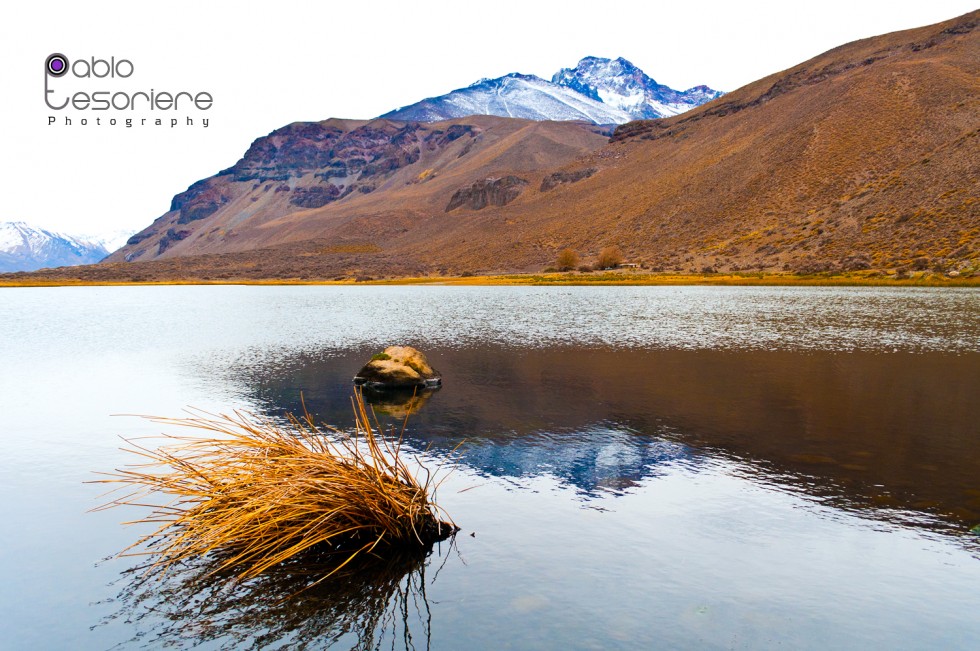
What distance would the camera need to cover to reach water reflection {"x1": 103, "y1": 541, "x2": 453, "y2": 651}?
6.19 metres

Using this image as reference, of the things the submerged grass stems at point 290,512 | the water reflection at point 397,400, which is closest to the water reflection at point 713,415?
the water reflection at point 397,400

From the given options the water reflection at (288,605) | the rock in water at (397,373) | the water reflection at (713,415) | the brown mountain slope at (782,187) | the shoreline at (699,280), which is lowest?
the water reflection at (713,415)

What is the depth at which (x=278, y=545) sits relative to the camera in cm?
759

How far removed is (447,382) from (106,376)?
1204 centimetres

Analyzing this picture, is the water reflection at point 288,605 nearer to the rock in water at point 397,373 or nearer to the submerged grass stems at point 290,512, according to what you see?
the submerged grass stems at point 290,512

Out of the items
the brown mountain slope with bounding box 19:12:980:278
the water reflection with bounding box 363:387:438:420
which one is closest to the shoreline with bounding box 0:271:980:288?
the brown mountain slope with bounding box 19:12:980:278

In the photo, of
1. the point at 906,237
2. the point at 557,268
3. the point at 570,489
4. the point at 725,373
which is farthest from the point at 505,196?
the point at 570,489

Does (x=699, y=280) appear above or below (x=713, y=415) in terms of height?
above

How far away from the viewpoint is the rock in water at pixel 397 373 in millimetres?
19297

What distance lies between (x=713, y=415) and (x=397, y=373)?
30.1ft

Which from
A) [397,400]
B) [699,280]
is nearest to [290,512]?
[397,400]

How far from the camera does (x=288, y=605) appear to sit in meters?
6.72

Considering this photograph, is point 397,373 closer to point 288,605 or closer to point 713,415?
point 713,415

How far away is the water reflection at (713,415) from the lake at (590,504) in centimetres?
9
